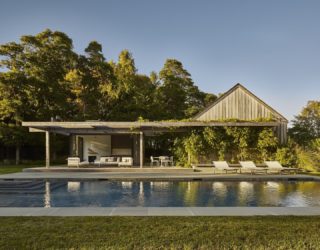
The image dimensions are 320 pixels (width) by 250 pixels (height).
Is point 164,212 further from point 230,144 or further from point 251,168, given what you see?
point 230,144

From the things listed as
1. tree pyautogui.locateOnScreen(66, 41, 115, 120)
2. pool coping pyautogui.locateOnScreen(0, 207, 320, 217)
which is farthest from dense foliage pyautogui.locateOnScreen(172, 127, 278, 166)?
tree pyautogui.locateOnScreen(66, 41, 115, 120)

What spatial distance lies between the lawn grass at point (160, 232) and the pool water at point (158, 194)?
271 cm

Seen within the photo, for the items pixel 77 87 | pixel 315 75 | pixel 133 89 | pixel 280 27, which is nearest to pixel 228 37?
pixel 280 27

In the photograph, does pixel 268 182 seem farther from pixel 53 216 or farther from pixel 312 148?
pixel 53 216

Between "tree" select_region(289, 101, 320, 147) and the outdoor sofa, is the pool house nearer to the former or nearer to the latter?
the outdoor sofa

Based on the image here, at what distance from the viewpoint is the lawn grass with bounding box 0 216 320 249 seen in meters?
4.89

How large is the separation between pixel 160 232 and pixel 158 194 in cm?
562

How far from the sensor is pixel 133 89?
32281 mm

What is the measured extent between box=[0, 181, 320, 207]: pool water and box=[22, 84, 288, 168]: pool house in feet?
19.3

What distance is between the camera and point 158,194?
1113cm

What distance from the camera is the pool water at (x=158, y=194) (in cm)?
938

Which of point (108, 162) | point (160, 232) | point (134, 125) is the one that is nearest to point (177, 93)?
point (108, 162)

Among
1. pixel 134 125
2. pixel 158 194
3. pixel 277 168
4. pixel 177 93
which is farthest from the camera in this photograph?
pixel 177 93

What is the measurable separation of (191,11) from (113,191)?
9457 mm
